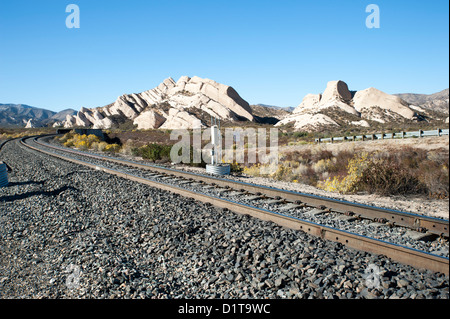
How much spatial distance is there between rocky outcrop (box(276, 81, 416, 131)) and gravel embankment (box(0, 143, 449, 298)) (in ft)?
179

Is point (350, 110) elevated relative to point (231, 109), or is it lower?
lower

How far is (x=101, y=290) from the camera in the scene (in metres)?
4.35

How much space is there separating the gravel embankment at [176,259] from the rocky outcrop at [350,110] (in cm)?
5451

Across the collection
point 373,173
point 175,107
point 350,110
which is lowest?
point 373,173

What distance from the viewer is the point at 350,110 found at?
243ft

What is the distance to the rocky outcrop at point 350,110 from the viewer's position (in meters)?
63.4

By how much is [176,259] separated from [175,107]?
309ft

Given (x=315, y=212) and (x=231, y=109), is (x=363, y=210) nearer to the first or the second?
(x=315, y=212)

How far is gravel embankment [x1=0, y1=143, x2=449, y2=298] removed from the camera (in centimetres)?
406

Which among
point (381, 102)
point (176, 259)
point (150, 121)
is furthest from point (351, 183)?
point (150, 121)

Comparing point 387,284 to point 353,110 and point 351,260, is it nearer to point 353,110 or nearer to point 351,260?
point 351,260

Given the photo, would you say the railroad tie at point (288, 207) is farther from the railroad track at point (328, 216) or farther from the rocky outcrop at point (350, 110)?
the rocky outcrop at point (350, 110)

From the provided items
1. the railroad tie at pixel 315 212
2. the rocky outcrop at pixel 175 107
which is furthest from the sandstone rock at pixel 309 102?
the railroad tie at pixel 315 212

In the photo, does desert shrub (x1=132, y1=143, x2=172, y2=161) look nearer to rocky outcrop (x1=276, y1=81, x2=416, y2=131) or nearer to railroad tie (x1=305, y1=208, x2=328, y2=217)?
railroad tie (x1=305, y1=208, x2=328, y2=217)
